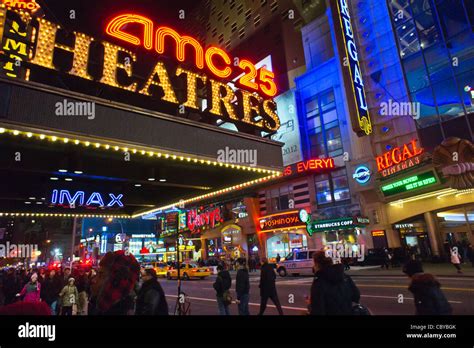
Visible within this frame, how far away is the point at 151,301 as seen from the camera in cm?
430

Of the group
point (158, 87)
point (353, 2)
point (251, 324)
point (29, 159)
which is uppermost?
point (353, 2)

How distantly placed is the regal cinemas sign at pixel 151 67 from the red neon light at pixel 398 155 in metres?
16.0

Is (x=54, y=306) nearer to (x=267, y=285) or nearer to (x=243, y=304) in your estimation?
(x=243, y=304)

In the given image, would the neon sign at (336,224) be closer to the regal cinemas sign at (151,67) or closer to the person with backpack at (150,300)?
the regal cinemas sign at (151,67)

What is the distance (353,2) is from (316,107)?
11.3 m

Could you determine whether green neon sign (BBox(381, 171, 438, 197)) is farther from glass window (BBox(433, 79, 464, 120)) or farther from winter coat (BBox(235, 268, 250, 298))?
winter coat (BBox(235, 268, 250, 298))

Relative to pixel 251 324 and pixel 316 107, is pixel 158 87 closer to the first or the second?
pixel 251 324

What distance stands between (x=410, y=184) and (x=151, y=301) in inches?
927

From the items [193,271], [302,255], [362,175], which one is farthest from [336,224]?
[193,271]

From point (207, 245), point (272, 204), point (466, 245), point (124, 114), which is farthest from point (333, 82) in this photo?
point (124, 114)

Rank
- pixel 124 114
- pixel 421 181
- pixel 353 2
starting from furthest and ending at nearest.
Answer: pixel 353 2, pixel 421 181, pixel 124 114

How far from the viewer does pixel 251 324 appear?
138 inches

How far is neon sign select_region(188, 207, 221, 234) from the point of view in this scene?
1737 inches

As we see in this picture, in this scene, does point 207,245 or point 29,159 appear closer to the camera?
point 29,159
